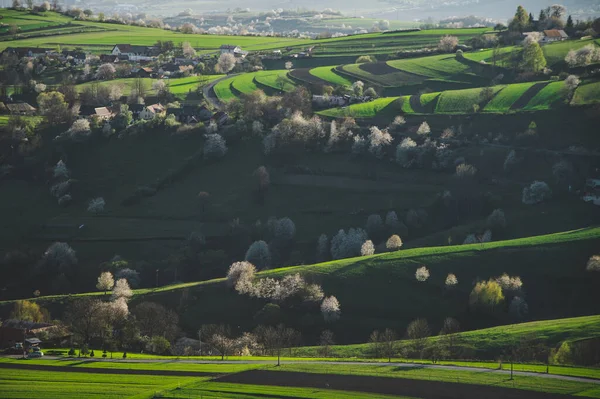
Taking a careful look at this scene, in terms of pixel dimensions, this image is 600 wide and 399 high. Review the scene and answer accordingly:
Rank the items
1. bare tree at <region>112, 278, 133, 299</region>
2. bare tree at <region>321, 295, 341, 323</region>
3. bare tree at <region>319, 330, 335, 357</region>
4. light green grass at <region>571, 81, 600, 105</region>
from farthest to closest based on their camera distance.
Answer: light green grass at <region>571, 81, 600, 105</region> < bare tree at <region>112, 278, 133, 299</region> < bare tree at <region>321, 295, 341, 323</region> < bare tree at <region>319, 330, 335, 357</region>

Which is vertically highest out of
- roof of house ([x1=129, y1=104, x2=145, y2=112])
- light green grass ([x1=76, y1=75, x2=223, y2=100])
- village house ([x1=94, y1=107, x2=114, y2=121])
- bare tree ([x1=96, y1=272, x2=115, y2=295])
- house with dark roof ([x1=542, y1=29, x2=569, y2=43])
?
house with dark roof ([x1=542, y1=29, x2=569, y2=43])

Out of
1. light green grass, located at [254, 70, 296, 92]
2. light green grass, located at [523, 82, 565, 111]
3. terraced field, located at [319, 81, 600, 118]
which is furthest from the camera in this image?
light green grass, located at [254, 70, 296, 92]

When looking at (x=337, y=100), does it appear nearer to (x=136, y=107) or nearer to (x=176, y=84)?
(x=136, y=107)

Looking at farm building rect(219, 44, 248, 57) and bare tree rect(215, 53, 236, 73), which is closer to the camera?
bare tree rect(215, 53, 236, 73)

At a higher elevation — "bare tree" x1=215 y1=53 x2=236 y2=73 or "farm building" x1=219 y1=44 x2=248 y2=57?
"farm building" x1=219 y1=44 x2=248 y2=57

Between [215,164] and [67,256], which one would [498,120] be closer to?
[215,164]

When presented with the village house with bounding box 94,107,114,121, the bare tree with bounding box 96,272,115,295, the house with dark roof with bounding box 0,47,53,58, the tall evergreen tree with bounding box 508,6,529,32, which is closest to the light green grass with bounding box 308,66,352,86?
the tall evergreen tree with bounding box 508,6,529,32

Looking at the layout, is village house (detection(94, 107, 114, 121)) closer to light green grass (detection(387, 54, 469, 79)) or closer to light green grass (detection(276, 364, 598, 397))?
light green grass (detection(387, 54, 469, 79))
